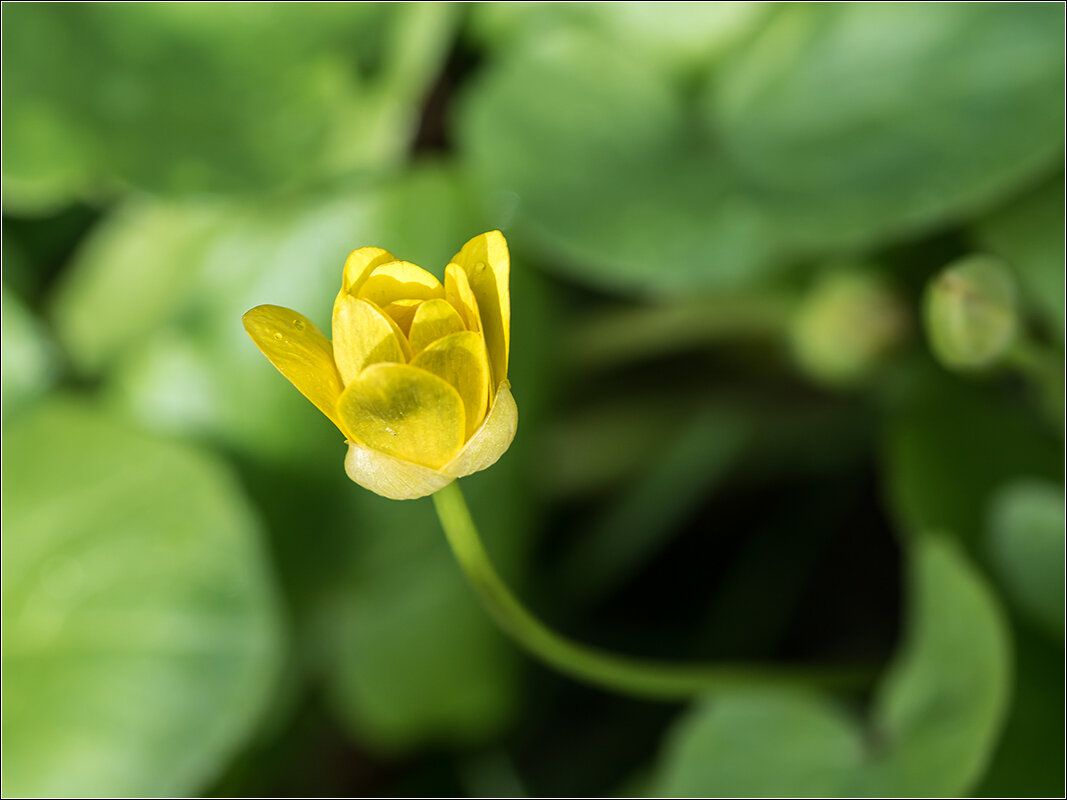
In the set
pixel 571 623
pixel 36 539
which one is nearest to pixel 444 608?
pixel 571 623

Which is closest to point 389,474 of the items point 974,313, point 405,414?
point 405,414

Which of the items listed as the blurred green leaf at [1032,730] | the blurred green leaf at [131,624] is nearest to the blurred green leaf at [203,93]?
the blurred green leaf at [131,624]

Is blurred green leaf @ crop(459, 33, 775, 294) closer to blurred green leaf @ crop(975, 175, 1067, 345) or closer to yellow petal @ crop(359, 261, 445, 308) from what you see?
blurred green leaf @ crop(975, 175, 1067, 345)

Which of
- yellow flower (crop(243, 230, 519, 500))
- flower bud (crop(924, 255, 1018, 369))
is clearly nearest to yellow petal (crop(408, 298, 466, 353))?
yellow flower (crop(243, 230, 519, 500))

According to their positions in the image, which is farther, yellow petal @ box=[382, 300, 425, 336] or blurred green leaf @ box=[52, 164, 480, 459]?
blurred green leaf @ box=[52, 164, 480, 459]

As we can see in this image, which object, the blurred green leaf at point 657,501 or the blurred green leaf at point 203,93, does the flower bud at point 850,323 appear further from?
the blurred green leaf at point 203,93

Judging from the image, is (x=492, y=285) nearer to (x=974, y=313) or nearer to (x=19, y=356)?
(x=974, y=313)

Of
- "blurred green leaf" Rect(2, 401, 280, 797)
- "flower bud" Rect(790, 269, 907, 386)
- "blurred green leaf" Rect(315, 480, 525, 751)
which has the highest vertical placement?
"flower bud" Rect(790, 269, 907, 386)
